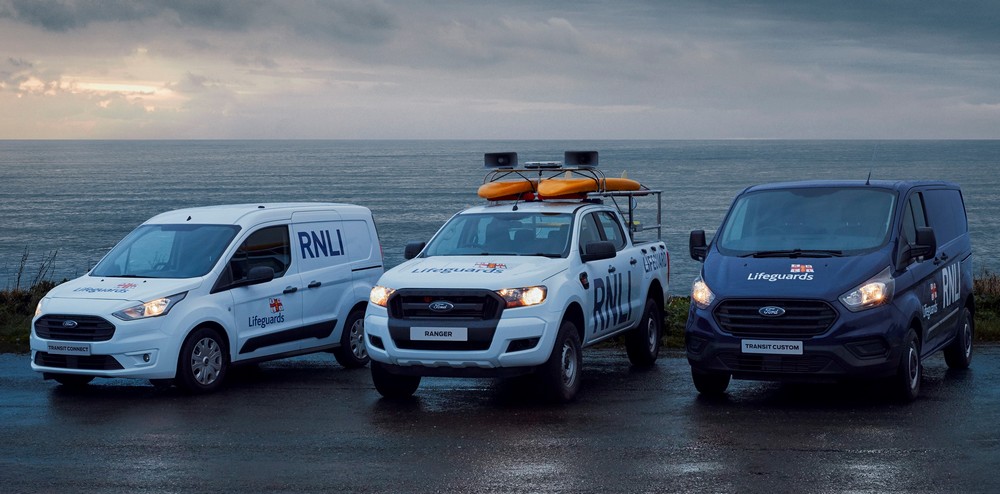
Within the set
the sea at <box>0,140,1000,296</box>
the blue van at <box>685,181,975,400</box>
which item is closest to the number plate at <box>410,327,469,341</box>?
the blue van at <box>685,181,975,400</box>

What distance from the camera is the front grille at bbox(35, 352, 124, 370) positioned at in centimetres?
1156

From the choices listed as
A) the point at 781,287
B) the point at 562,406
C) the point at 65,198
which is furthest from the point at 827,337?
the point at 65,198

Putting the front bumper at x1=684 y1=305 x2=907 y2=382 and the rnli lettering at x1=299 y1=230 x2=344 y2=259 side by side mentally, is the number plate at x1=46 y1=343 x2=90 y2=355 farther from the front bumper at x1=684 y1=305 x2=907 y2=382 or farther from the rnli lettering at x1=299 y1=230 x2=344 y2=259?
the front bumper at x1=684 y1=305 x2=907 y2=382

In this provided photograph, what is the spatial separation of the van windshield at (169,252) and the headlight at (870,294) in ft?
21.2

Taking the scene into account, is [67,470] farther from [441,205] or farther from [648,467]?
[441,205]

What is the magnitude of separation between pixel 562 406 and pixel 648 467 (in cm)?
270

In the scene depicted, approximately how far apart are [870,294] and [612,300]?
2.97 m

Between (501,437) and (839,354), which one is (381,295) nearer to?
(501,437)

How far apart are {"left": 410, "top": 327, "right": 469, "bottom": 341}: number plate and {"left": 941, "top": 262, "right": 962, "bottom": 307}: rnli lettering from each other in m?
4.95

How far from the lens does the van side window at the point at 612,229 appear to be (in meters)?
12.9

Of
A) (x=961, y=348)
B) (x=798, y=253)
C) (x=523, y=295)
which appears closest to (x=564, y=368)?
(x=523, y=295)

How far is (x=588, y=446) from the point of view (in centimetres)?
891

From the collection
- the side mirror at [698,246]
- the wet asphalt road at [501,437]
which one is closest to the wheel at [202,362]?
the wet asphalt road at [501,437]

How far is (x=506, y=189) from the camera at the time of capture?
13.5 meters
